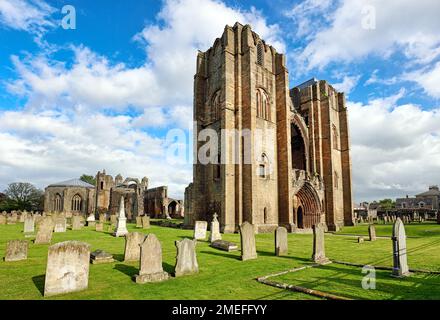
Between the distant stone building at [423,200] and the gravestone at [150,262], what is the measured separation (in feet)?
267

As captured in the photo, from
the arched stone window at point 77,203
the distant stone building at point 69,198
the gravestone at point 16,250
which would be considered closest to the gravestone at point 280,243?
the gravestone at point 16,250

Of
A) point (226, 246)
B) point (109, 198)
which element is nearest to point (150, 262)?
point (226, 246)

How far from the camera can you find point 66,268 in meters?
5.88

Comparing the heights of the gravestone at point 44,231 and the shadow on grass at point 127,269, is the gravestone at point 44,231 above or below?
above

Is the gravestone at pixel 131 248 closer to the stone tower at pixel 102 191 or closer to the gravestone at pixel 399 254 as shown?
the gravestone at pixel 399 254

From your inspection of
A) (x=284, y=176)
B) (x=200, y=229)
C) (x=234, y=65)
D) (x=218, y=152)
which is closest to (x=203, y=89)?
(x=234, y=65)

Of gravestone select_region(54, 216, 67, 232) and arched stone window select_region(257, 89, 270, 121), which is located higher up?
arched stone window select_region(257, 89, 270, 121)

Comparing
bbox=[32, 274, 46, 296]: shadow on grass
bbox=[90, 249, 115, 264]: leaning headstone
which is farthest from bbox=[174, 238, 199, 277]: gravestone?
bbox=[32, 274, 46, 296]: shadow on grass

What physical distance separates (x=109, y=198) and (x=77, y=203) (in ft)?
37.0

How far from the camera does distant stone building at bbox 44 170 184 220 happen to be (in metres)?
46.1

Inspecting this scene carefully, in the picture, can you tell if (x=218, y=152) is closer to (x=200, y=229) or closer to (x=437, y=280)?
(x=200, y=229)

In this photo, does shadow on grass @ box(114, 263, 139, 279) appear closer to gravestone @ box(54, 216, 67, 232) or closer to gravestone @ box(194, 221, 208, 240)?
gravestone @ box(194, 221, 208, 240)

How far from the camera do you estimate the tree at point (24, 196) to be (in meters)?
62.5

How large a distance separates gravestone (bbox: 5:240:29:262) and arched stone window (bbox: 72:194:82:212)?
5311 centimetres
